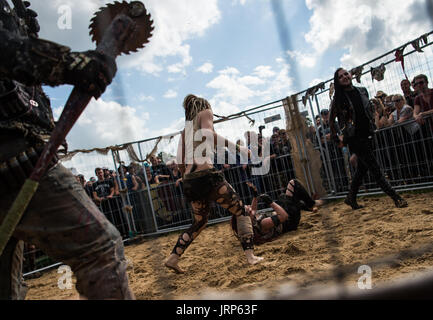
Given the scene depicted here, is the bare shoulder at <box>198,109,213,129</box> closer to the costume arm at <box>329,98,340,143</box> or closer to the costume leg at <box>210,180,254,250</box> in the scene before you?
the costume leg at <box>210,180,254,250</box>

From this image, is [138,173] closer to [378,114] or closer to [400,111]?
[378,114]

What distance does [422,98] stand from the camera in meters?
4.89

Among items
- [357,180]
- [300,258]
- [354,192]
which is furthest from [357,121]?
[300,258]

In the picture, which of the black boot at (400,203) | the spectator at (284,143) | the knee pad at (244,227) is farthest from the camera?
the spectator at (284,143)

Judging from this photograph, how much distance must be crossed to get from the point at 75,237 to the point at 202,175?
2.02 metres

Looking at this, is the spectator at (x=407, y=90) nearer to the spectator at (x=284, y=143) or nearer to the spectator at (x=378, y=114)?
the spectator at (x=378, y=114)

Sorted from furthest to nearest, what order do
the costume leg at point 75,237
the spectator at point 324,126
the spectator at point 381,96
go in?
1. the spectator at point 324,126
2. the spectator at point 381,96
3. the costume leg at point 75,237

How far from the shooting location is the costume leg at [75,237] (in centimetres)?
131

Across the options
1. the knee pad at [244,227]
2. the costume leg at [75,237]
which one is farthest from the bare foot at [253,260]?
the costume leg at [75,237]

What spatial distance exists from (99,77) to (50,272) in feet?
19.7

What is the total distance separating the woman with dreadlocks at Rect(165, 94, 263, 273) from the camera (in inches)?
130
